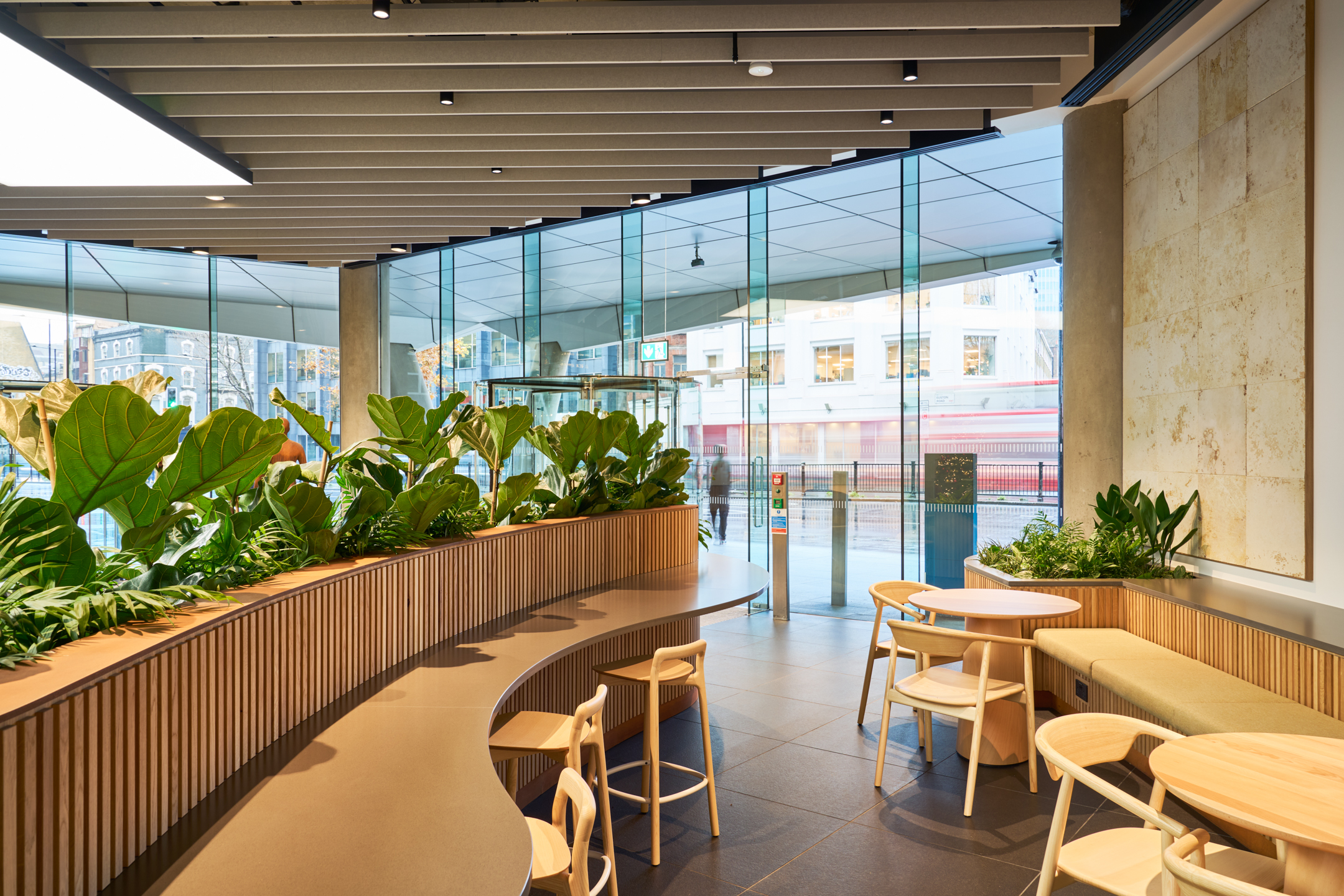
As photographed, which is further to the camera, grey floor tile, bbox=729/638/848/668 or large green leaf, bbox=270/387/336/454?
grey floor tile, bbox=729/638/848/668

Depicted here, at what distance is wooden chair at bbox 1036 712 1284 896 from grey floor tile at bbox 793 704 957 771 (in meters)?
1.98

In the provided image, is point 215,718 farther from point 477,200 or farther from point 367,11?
point 477,200

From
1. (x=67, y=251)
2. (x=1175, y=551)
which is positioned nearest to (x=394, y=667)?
(x=1175, y=551)

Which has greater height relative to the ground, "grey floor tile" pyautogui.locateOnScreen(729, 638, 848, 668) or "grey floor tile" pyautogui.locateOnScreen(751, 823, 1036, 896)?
"grey floor tile" pyautogui.locateOnScreen(751, 823, 1036, 896)

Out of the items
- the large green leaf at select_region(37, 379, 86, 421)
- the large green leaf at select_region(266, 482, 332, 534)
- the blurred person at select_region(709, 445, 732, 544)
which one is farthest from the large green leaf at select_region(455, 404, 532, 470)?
the blurred person at select_region(709, 445, 732, 544)

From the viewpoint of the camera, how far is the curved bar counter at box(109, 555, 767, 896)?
1589mm

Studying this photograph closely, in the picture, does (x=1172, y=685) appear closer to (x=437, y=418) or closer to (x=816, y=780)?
(x=816, y=780)

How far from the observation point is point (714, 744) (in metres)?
4.94

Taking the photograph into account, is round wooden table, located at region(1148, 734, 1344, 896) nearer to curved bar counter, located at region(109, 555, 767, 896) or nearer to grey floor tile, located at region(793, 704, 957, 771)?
curved bar counter, located at region(109, 555, 767, 896)

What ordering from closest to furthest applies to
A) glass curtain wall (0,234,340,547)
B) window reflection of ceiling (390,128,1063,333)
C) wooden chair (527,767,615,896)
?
wooden chair (527,767,615,896) < window reflection of ceiling (390,128,1063,333) < glass curtain wall (0,234,340,547)

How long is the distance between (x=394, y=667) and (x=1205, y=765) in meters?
2.64

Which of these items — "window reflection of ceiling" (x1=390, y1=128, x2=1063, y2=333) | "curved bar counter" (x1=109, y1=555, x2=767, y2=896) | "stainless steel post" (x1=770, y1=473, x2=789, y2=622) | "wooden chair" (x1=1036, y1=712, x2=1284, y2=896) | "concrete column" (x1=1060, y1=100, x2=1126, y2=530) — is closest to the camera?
"curved bar counter" (x1=109, y1=555, x2=767, y2=896)

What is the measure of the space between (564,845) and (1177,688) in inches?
127

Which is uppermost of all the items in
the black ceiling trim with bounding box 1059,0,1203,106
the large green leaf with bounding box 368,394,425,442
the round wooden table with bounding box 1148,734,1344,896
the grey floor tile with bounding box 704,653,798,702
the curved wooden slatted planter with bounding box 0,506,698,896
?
the black ceiling trim with bounding box 1059,0,1203,106
